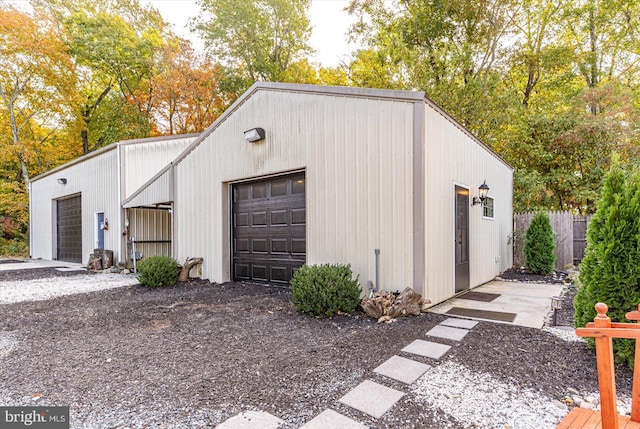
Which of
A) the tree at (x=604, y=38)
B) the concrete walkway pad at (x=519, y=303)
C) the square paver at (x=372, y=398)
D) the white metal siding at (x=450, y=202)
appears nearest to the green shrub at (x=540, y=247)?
the white metal siding at (x=450, y=202)

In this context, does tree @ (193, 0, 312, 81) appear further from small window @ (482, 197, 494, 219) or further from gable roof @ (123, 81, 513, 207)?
small window @ (482, 197, 494, 219)

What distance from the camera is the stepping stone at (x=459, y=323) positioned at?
12.3 ft

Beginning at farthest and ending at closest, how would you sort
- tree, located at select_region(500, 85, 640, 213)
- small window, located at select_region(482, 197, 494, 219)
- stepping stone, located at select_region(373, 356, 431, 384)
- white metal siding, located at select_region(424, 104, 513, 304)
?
tree, located at select_region(500, 85, 640, 213) < small window, located at select_region(482, 197, 494, 219) < white metal siding, located at select_region(424, 104, 513, 304) < stepping stone, located at select_region(373, 356, 431, 384)

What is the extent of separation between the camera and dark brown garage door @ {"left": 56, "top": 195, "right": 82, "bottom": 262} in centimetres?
1218

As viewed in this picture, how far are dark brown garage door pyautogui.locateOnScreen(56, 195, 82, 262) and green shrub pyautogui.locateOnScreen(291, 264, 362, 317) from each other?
454 inches

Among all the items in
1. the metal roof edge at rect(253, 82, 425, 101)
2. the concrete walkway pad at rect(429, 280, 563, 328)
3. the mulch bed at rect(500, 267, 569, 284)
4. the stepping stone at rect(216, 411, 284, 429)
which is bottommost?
the mulch bed at rect(500, 267, 569, 284)

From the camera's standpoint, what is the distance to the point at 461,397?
226 centimetres

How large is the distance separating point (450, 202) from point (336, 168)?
1.91 meters

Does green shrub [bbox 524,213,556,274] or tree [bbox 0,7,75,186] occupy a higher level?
tree [bbox 0,7,75,186]

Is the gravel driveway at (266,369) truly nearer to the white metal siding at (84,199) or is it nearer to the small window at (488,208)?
the small window at (488,208)

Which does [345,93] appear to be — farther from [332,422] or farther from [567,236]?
[567,236]

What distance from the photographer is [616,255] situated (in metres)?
2.69

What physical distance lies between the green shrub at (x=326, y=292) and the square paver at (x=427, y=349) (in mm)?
1201

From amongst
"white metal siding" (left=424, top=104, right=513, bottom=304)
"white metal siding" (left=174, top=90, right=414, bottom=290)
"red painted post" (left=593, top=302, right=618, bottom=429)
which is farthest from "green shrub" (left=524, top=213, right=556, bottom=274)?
"red painted post" (left=593, top=302, right=618, bottom=429)
